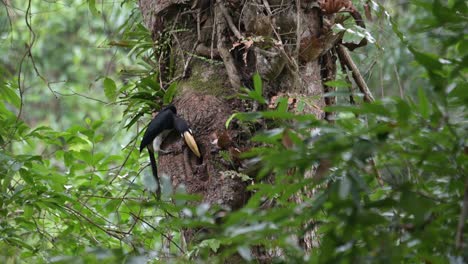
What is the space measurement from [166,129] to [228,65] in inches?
10.8

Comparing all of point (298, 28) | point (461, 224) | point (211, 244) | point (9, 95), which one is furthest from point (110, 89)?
point (461, 224)

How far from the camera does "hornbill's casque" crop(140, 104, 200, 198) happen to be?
205 cm

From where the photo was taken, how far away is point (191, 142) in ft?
6.70

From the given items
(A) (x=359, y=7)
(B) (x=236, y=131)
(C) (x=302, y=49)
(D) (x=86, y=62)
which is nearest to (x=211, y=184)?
(B) (x=236, y=131)

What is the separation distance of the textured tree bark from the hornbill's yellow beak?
0.03m

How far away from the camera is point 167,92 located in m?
2.21

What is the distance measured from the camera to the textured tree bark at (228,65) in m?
2.06

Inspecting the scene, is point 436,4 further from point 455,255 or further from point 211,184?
point 211,184

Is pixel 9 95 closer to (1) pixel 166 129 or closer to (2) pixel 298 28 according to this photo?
(1) pixel 166 129

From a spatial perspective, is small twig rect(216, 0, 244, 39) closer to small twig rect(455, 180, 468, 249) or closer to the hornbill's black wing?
the hornbill's black wing

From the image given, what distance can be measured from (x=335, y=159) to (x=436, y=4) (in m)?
0.38

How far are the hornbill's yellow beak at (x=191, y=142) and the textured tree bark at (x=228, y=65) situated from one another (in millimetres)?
27

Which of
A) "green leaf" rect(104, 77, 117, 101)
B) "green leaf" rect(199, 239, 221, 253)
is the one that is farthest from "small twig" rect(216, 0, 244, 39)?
"green leaf" rect(199, 239, 221, 253)

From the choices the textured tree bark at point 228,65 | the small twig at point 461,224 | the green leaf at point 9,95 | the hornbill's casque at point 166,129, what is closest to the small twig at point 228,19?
the textured tree bark at point 228,65
